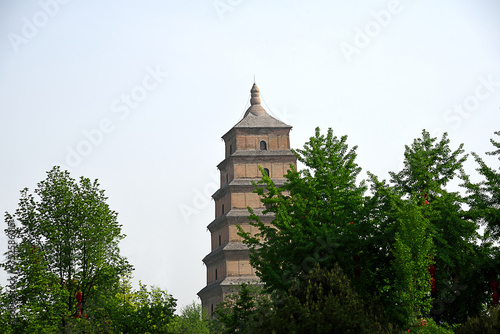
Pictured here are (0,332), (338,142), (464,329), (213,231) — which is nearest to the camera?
(464,329)

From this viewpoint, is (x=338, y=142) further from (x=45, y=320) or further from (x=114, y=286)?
(x=45, y=320)

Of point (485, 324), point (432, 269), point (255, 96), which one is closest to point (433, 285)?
point (432, 269)

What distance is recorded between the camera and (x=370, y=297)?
103ft

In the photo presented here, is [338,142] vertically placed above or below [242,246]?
below

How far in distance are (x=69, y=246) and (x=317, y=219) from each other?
12.9 m

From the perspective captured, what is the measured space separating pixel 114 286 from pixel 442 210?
17.2m

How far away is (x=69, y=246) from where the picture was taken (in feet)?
125

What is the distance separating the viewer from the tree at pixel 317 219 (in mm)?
33344

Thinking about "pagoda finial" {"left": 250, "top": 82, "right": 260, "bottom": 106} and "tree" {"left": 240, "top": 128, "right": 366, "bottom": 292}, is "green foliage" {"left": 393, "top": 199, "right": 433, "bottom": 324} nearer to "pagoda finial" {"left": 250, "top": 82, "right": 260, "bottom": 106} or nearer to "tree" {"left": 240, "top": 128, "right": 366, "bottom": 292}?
"tree" {"left": 240, "top": 128, "right": 366, "bottom": 292}

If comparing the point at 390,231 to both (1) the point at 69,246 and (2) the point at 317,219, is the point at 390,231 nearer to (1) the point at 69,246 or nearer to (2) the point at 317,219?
(2) the point at 317,219

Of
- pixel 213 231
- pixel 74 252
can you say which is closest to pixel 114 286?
pixel 74 252

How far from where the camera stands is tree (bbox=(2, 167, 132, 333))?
36594 millimetres

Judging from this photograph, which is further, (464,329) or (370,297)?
(370,297)

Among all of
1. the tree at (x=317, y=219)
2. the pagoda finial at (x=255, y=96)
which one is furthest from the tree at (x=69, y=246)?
the pagoda finial at (x=255, y=96)
